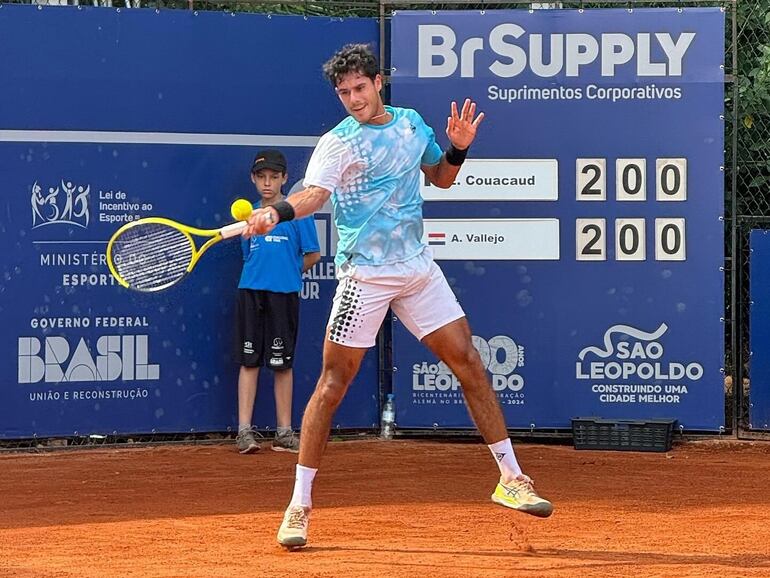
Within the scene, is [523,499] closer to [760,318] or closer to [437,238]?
[437,238]

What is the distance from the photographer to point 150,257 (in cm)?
594

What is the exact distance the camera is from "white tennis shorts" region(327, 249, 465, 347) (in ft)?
18.0

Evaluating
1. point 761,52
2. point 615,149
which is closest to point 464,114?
point 615,149

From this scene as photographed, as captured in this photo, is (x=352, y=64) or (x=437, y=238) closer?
(x=352, y=64)

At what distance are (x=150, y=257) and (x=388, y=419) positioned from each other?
131 inches

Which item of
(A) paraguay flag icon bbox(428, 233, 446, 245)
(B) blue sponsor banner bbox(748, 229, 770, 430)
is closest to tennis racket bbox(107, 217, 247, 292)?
(A) paraguay flag icon bbox(428, 233, 446, 245)

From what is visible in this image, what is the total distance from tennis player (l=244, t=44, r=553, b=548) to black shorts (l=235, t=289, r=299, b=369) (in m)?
2.89

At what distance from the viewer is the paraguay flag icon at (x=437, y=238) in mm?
8703

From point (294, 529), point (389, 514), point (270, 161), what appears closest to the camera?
point (294, 529)

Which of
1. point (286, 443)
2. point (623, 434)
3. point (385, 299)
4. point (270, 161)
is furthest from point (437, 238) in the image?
point (385, 299)

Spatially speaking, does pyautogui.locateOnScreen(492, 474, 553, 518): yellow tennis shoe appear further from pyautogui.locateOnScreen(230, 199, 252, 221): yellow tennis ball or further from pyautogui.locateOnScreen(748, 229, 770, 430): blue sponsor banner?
pyautogui.locateOnScreen(748, 229, 770, 430): blue sponsor banner

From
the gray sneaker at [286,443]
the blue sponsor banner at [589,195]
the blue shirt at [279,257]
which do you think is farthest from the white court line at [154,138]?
the gray sneaker at [286,443]

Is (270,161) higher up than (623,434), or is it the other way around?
(270,161)

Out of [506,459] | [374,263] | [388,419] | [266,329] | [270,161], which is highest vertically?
[270,161]
